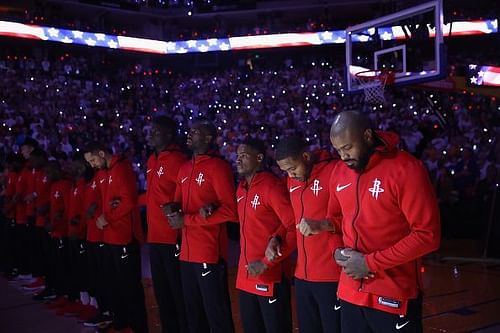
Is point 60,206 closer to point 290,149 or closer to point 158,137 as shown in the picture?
point 158,137

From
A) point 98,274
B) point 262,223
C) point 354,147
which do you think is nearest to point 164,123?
point 262,223

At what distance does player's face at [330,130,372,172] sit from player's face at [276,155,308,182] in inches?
29.1

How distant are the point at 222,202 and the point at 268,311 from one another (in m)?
1.00

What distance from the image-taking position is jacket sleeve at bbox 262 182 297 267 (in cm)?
387

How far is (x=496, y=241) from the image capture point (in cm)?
988

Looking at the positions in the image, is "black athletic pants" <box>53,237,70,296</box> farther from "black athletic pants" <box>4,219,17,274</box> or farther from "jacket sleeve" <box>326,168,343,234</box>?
"jacket sleeve" <box>326,168,343,234</box>

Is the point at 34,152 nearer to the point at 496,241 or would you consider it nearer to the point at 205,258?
the point at 205,258

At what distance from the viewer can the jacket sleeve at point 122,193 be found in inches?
220

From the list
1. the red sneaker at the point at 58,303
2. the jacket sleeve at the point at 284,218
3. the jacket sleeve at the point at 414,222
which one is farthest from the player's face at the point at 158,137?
the red sneaker at the point at 58,303

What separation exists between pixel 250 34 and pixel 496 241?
20090 millimetres

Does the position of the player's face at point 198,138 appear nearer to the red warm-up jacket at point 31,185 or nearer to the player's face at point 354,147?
the player's face at point 354,147

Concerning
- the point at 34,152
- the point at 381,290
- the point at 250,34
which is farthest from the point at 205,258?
the point at 250,34

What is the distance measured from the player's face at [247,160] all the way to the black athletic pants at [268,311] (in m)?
0.80

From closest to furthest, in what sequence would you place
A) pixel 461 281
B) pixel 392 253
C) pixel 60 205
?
1. pixel 392 253
2. pixel 60 205
3. pixel 461 281
